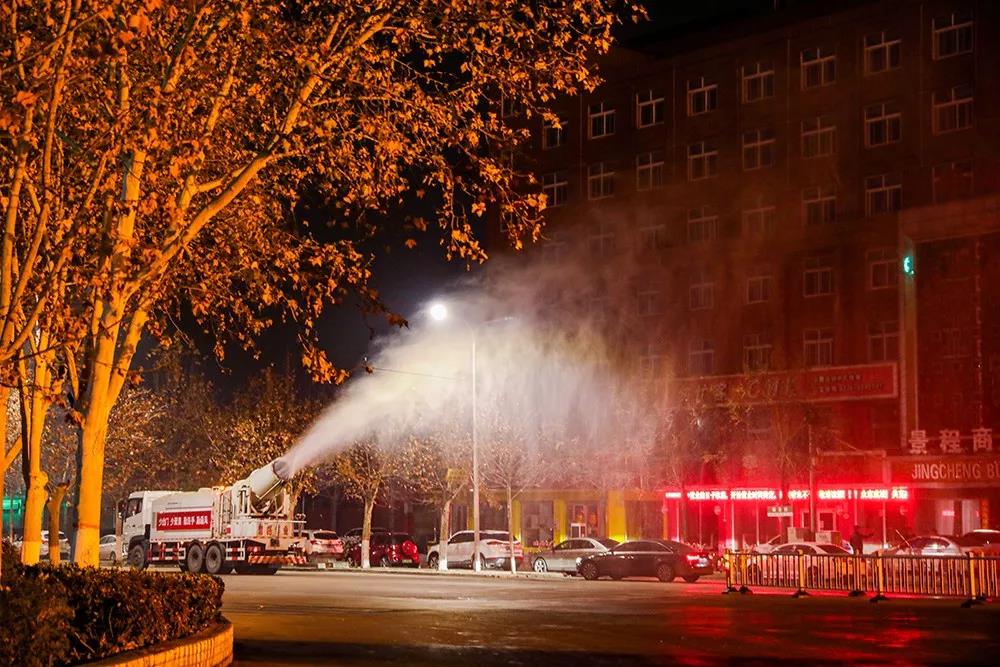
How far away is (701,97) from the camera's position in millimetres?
64625

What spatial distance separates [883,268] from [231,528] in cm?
2913

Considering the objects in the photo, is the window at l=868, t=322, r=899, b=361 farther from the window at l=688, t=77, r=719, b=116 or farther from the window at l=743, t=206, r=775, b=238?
the window at l=688, t=77, r=719, b=116

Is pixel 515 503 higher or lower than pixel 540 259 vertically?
lower

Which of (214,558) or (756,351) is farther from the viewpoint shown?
(756,351)

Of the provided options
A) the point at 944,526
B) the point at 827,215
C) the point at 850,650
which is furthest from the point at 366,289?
the point at 827,215

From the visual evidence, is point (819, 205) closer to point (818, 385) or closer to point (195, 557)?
point (818, 385)

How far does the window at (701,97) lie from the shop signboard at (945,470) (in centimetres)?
1924

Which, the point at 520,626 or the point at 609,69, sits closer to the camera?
the point at 520,626

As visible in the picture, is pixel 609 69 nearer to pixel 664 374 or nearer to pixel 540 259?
pixel 540 259

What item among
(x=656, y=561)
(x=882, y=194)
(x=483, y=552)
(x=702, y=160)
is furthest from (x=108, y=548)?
(x=882, y=194)

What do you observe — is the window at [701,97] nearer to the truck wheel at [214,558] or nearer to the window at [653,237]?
the window at [653,237]

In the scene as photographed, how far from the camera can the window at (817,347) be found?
194 ft

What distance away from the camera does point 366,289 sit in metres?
14.6

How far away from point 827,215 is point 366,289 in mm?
47962
